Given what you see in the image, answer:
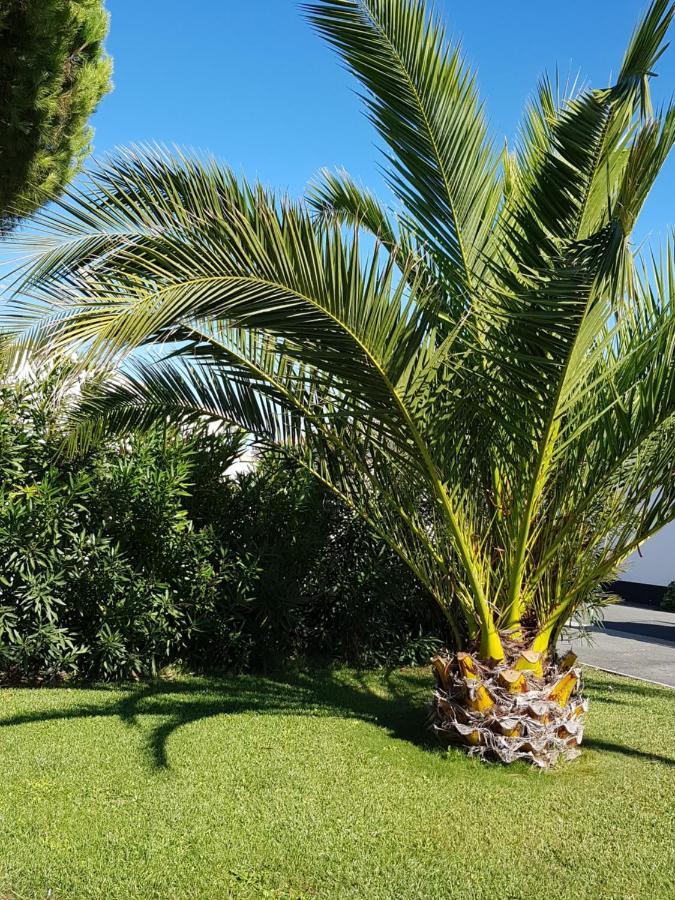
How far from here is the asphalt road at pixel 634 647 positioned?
8.46m

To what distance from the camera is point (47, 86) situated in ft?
21.5

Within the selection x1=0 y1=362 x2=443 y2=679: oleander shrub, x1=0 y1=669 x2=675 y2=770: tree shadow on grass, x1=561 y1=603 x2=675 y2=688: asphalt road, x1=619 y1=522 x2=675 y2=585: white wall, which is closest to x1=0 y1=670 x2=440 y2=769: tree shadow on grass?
x1=0 y1=669 x2=675 y2=770: tree shadow on grass

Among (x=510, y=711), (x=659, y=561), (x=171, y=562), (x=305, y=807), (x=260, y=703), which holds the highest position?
(x=659, y=561)

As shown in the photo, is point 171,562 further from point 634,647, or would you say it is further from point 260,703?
point 634,647

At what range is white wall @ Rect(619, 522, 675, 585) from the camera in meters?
17.4

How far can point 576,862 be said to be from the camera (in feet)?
11.1

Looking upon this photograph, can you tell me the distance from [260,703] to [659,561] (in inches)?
564

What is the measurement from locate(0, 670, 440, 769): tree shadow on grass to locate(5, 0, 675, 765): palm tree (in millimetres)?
943

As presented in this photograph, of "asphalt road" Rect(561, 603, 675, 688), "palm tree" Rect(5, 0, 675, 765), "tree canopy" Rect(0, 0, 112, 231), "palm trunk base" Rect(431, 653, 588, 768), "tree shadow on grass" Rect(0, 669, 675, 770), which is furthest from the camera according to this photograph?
"asphalt road" Rect(561, 603, 675, 688)

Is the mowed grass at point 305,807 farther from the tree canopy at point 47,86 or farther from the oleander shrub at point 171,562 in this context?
the tree canopy at point 47,86

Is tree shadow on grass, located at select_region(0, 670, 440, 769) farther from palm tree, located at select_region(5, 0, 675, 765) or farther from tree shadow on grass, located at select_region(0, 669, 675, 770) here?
palm tree, located at select_region(5, 0, 675, 765)

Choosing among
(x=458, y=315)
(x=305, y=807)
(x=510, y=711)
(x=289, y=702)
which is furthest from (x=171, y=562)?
(x=458, y=315)

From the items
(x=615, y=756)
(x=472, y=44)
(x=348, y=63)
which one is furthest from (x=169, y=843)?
(x=472, y=44)

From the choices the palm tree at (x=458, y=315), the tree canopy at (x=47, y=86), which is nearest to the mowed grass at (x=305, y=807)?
the palm tree at (x=458, y=315)
